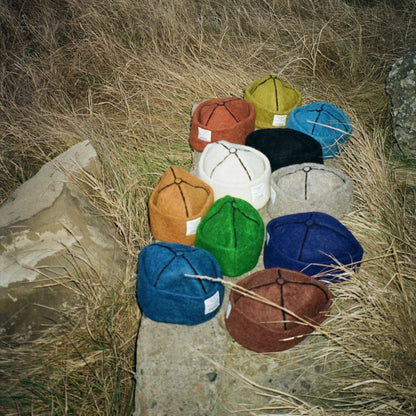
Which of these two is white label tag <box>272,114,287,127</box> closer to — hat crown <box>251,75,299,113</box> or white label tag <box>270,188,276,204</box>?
hat crown <box>251,75,299,113</box>

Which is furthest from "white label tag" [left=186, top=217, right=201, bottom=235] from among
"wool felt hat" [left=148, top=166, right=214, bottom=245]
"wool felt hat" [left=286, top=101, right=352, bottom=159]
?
"wool felt hat" [left=286, top=101, right=352, bottom=159]

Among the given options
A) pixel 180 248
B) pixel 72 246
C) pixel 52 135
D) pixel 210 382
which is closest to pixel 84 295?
pixel 72 246

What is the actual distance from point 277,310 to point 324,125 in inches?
61.6

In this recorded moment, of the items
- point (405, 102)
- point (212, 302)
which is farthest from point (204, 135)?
point (405, 102)

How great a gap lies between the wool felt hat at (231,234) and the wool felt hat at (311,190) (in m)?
0.31

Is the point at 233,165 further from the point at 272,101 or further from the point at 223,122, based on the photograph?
the point at 272,101

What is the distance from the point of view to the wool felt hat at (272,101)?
3188 millimetres

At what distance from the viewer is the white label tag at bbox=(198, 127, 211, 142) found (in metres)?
2.99

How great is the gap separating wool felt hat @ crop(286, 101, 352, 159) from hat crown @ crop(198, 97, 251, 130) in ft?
1.25

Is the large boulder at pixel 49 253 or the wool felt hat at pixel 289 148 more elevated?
the wool felt hat at pixel 289 148

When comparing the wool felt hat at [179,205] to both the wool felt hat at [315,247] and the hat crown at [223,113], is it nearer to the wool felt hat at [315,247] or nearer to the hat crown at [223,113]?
the wool felt hat at [315,247]

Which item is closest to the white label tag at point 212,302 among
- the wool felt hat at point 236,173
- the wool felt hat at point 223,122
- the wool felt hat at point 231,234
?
the wool felt hat at point 231,234

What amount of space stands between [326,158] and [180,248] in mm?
1524

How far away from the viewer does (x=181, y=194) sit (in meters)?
2.38
